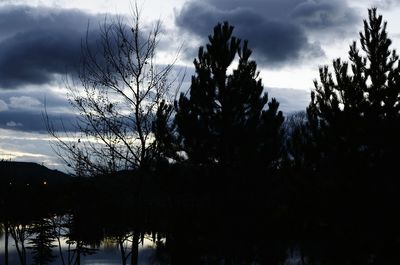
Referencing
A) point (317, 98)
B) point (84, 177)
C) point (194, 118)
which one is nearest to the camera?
point (84, 177)

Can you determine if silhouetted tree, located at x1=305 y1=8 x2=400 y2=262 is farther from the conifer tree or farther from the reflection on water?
the reflection on water

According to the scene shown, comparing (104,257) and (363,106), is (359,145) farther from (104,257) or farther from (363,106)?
(104,257)

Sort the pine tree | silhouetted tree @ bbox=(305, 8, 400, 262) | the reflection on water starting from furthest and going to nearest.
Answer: the reflection on water < the pine tree < silhouetted tree @ bbox=(305, 8, 400, 262)

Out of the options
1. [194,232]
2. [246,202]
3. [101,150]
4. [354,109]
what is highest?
[354,109]

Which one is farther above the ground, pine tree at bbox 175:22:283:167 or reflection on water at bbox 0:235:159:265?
pine tree at bbox 175:22:283:167

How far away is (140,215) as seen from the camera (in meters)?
14.6

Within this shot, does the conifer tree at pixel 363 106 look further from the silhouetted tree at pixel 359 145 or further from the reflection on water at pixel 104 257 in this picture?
the reflection on water at pixel 104 257

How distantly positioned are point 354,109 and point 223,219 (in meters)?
6.73

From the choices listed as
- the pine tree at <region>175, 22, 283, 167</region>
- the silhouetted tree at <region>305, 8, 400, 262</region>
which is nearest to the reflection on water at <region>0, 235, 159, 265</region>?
the pine tree at <region>175, 22, 283, 167</region>

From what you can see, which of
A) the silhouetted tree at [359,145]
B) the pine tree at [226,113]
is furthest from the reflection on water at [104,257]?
the silhouetted tree at [359,145]

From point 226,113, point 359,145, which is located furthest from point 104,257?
point 359,145

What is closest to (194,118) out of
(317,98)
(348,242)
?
(317,98)

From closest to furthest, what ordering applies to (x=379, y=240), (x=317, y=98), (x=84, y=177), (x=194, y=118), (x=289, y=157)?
1. (x=379, y=240)
2. (x=84, y=177)
3. (x=317, y=98)
4. (x=194, y=118)
5. (x=289, y=157)

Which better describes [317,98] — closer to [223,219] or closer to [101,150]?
[223,219]
